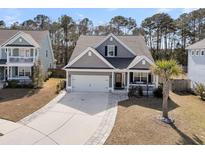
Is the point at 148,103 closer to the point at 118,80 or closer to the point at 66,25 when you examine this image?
the point at 118,80

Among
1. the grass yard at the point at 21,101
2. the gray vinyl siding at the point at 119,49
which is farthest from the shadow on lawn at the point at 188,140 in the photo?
the gray vinyl siding at the point at 119,49

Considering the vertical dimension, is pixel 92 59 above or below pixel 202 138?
above

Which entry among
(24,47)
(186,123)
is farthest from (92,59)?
(186,123)

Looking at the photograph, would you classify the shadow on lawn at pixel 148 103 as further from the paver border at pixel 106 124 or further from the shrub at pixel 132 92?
the shrub at pixel 132 92

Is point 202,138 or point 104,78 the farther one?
point 104,78

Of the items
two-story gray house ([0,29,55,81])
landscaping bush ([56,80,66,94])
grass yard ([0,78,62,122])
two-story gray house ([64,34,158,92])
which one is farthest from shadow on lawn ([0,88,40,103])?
two-story gray house ([0,29,55,81])

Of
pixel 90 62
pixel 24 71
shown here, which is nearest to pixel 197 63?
pixel 90 62

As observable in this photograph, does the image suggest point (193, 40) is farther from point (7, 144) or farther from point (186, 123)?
point (7, 144)
